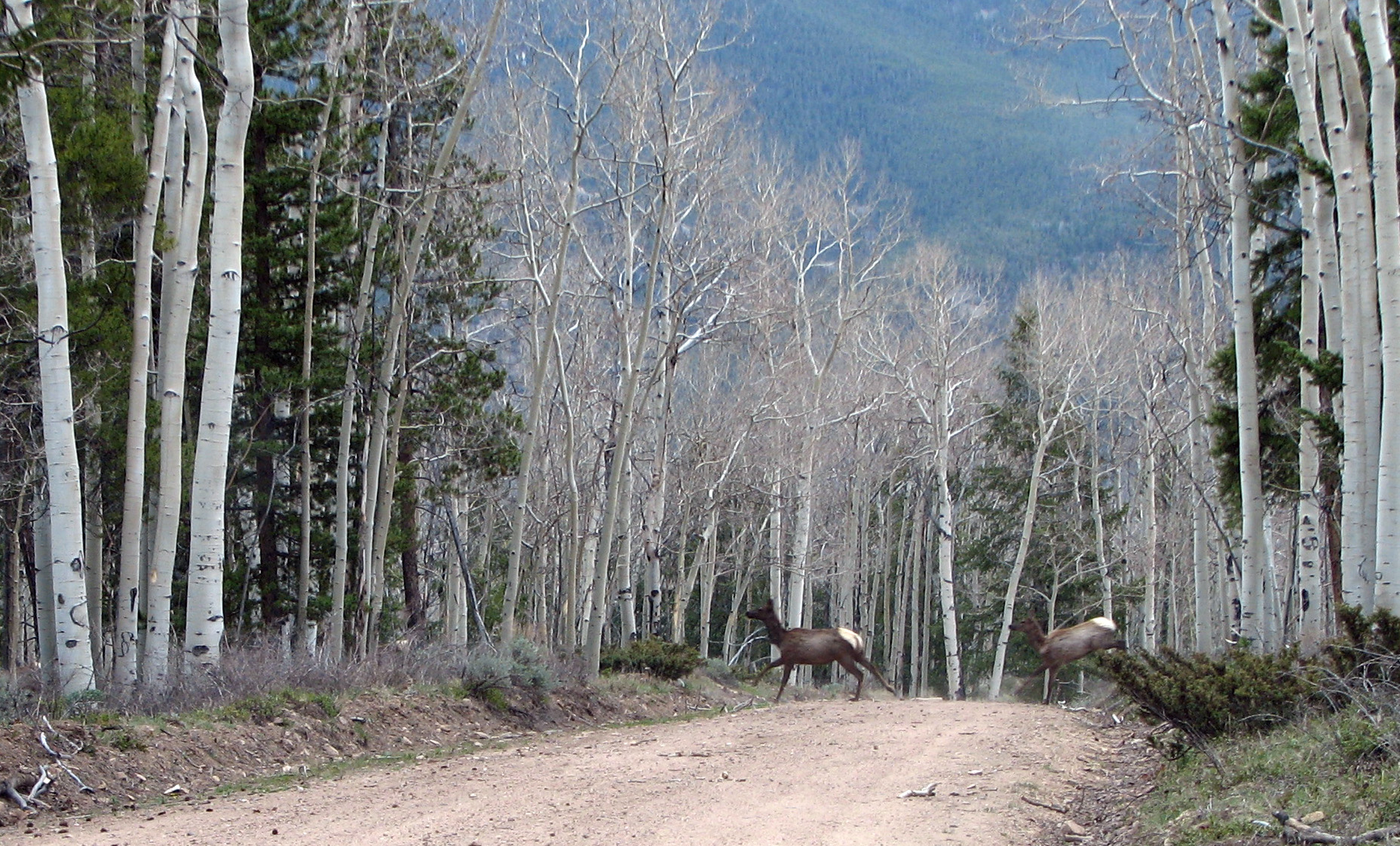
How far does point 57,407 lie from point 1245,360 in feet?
38.2

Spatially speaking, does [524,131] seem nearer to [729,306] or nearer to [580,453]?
[729,306]

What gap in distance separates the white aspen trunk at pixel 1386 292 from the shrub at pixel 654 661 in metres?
10.1

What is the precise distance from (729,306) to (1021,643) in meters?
26.3

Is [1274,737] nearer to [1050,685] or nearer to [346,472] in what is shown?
[1050,685]

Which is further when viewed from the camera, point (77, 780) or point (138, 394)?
point (138, 394)

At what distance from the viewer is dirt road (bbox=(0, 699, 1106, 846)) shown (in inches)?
268

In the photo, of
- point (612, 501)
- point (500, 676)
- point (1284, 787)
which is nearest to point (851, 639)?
point (612, 501)

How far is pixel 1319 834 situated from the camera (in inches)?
209

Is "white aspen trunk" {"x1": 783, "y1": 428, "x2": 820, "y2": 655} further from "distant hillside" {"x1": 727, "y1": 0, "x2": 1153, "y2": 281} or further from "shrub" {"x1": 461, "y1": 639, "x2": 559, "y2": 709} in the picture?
"distant hillside" {"x1": 727, "y1": 0, "x2": 1153, "y2": 281}

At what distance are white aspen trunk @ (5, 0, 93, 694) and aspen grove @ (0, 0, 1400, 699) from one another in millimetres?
33

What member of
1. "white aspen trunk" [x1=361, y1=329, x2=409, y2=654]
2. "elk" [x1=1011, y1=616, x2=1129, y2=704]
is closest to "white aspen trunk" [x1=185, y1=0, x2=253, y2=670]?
"white aspen trunk" [x1=361, y1=329, x2=409, y2=654]

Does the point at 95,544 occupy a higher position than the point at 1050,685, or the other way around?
the point at 95,544

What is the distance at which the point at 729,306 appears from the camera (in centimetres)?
2364

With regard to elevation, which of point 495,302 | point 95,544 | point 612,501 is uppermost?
point 495,302
